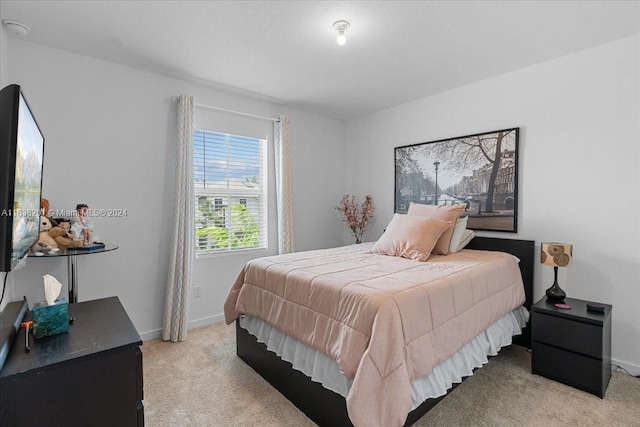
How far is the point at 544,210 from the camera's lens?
8.99 feet

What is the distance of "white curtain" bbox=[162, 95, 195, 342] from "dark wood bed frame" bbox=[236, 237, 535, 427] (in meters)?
0.74

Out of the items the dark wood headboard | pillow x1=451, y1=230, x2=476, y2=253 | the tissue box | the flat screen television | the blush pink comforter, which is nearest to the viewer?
the flat screen television

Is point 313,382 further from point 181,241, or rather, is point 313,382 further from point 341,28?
point 341,28

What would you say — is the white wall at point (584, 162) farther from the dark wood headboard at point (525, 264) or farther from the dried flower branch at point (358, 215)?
the dried flower branch at point (358, 215)

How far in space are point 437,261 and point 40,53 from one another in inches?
136

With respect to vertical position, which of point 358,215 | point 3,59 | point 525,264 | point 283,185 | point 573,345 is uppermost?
point 3,59

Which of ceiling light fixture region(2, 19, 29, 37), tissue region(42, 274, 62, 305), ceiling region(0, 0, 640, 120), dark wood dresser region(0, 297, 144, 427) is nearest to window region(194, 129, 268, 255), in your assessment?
ceiling region(0, 0, 640, 120)

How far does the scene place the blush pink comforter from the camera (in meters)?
1.43

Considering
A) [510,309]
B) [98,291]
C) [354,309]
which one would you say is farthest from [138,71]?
[510,309]

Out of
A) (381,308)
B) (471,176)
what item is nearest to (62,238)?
(381,308)

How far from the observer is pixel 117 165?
2.78 metres

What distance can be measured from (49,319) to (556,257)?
302 centimetres

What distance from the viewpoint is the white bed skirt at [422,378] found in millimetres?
1619

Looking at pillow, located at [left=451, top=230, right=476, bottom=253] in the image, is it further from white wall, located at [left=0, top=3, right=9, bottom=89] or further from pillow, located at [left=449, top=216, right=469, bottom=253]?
white wall, located at [left=0, top=3, right=9, bottom=89]
